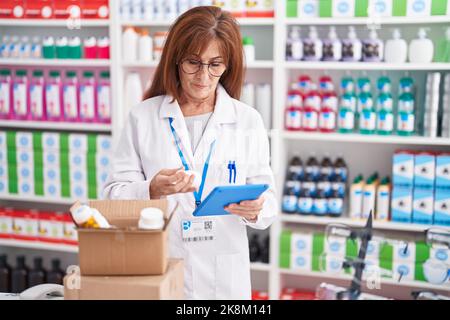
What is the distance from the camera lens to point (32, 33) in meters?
3.97

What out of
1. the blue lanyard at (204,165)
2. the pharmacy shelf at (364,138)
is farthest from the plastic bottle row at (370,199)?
the blue lanyard at (204,165)

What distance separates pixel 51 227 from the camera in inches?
149

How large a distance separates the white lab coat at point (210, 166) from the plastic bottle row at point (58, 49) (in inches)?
69.6

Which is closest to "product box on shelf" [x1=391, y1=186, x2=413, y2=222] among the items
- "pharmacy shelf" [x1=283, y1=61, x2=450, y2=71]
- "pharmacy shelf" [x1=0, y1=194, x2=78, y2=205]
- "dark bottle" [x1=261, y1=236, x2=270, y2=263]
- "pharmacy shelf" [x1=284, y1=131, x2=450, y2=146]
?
"pharmacy shelf" [x1=284, y1=131, x2=450, y2=146]

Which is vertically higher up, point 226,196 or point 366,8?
point 366,8

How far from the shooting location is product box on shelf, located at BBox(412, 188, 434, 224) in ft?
10.3

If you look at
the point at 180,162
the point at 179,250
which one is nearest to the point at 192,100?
the point at 180,162

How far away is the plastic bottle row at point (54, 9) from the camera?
352 centimetres

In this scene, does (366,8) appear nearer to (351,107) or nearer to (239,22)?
(351,107)

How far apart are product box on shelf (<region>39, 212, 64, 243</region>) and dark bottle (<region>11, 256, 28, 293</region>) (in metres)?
0.23

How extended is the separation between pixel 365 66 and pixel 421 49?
0.30 metres

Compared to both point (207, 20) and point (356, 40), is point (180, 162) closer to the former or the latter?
point (207, 20)

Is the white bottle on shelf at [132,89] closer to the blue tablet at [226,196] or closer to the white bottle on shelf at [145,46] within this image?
the white bottle on shelf at [145,46]

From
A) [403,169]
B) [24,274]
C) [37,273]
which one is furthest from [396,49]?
[24,274]
